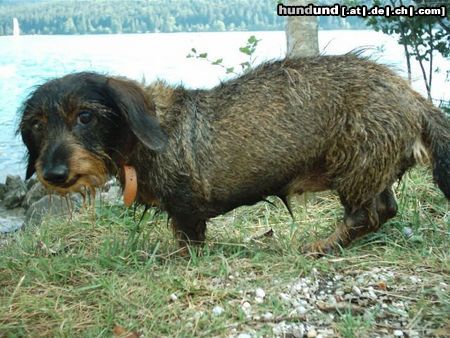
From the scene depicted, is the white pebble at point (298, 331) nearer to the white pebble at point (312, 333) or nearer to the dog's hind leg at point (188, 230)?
the white pebble at point (312, 333)

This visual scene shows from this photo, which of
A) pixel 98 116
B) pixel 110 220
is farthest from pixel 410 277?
pixel 110 220

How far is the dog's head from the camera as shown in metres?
4.14

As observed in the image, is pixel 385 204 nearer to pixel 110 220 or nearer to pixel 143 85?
pixel 143 85

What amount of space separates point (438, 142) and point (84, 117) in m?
2.60

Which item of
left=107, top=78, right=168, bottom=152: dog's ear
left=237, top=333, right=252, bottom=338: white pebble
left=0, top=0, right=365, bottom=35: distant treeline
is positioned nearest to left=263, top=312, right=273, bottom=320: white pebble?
left=237, top=333, right=252, bottom=338: white pebble

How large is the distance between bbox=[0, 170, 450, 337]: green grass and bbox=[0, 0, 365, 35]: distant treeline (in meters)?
4.18

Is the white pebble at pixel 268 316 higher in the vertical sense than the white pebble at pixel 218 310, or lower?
lower

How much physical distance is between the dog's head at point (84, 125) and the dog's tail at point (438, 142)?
1989 millimetres

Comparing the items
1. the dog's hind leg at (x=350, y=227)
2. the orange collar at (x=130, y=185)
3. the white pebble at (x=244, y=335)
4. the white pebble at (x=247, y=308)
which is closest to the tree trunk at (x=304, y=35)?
the dog's hind leg at (x=350, y=227)

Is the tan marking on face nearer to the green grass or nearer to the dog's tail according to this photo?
the green grass

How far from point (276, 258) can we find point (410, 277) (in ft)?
3.21

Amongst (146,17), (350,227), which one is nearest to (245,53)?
(146,17)

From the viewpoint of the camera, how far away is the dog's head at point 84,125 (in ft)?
13.6

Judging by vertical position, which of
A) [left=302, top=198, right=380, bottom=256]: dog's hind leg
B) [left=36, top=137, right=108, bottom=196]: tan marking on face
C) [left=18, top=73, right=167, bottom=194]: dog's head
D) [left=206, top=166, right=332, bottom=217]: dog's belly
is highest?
[left=18, top=73, right=167, bottom=194]: dog's head
